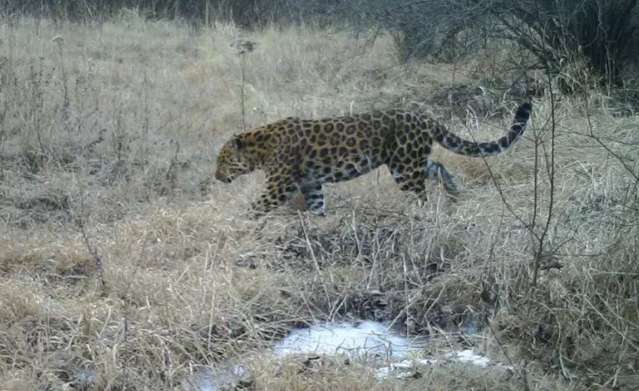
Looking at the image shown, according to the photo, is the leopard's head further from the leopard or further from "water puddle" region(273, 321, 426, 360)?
"water puddle" region(273, 321, 426, 360)

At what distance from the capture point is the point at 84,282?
6203 mm

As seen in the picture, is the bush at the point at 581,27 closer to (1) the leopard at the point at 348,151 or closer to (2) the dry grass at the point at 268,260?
(2) the dry grass at the point at 268,260

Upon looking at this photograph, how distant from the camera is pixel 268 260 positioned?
656cm

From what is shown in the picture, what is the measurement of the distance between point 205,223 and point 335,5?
9.41 meters

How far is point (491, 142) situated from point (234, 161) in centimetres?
204

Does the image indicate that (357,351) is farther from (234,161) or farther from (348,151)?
(234,161)

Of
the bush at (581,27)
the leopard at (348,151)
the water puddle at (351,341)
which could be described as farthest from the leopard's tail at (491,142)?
the bush at (581,27)

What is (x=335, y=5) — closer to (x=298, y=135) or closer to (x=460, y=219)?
(x=298, y=135)

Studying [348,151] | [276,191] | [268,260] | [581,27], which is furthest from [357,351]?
[581,27]

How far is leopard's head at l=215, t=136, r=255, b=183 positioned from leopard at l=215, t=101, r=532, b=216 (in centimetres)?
5

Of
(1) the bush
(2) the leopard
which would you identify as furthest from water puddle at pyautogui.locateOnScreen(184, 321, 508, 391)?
(1) the bush

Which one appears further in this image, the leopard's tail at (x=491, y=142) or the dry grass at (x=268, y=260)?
the leopard's tail at (x=491, y=142)

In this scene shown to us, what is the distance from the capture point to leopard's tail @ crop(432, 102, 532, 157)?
758cm

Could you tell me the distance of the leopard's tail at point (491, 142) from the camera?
24.9 ft
